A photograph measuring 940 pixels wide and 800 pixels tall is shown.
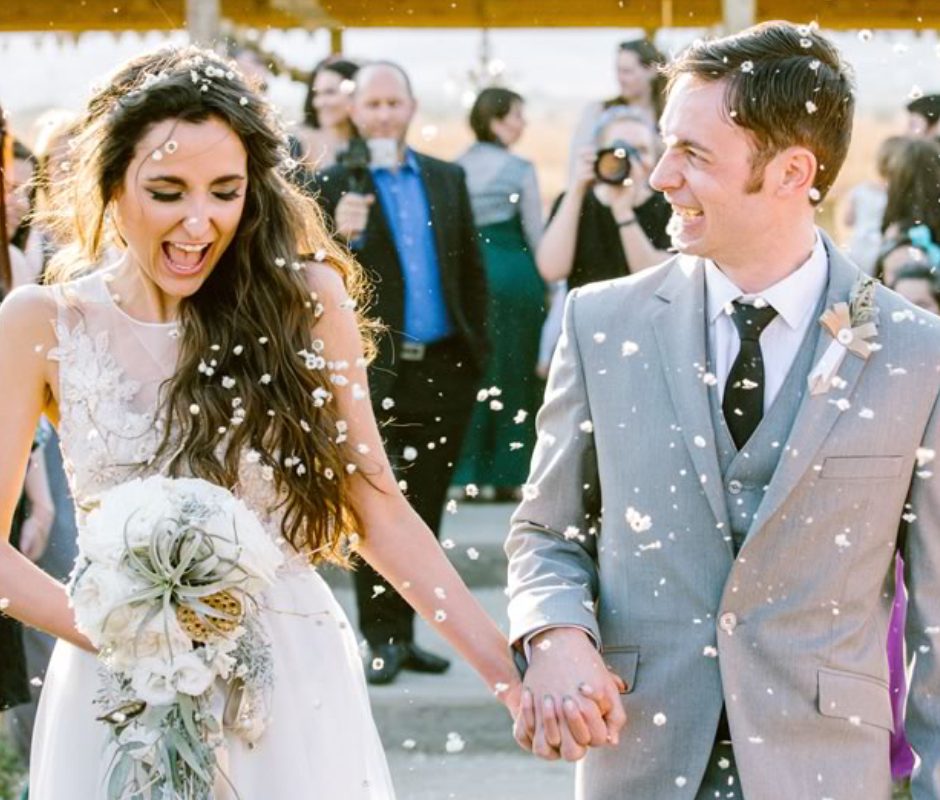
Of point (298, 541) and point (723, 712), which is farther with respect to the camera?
point (298, 541)

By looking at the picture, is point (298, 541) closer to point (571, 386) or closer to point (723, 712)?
point (571, 386)

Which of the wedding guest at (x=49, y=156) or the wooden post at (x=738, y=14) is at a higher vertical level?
the wooden post at (x=738, y=14)

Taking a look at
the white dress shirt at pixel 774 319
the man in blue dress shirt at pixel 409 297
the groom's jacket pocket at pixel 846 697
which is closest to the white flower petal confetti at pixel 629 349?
the white dress shirt at pixel 774 319

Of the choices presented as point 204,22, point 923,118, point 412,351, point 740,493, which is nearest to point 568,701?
point 740,493

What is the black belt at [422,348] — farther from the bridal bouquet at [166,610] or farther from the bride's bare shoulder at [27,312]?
the bridal bouquet at [166,610]

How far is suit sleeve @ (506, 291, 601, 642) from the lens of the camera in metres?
3.63

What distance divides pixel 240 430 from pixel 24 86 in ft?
16.8

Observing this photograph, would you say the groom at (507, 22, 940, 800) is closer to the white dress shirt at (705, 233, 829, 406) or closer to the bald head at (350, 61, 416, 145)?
the white dress shirt at (705, 233, 829, 406)

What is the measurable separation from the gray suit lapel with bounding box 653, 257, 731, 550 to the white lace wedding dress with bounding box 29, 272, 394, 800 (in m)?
0.75

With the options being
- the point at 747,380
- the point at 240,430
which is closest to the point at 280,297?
the point at 240,430

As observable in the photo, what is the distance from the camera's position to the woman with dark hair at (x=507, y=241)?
26.0 ft

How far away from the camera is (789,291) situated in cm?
362

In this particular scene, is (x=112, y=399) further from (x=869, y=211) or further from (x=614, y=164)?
(x=869, y=211)

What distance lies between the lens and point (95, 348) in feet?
12.8
